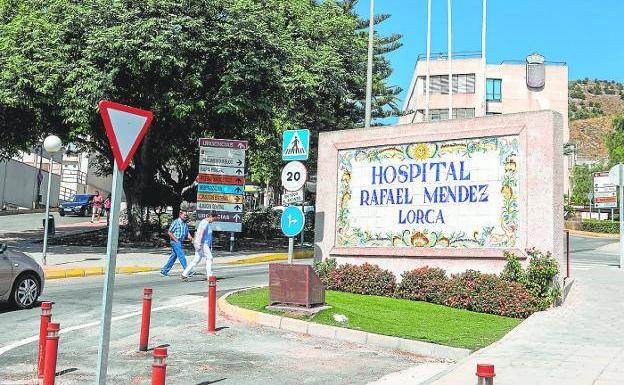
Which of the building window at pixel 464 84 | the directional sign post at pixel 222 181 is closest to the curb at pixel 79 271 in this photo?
the directional sign post at pixel 222 181

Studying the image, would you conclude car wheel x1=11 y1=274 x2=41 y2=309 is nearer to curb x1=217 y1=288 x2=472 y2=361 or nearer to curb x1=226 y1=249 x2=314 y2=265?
curb x1=217 y1=288 x2=472 y2=361

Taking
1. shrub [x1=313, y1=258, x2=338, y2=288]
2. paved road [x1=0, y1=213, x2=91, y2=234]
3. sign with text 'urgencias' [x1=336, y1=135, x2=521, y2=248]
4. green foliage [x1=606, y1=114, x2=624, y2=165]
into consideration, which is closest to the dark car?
paved road [x1=0, y1=213, x2=91, y2=234]

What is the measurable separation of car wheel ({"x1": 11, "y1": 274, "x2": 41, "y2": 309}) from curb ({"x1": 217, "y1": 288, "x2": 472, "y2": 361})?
355cm

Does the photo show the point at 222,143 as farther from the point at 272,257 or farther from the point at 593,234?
the point at 593,234

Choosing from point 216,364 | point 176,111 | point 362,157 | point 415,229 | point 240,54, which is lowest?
point 216,364

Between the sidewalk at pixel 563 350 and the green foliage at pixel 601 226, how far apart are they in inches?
1570

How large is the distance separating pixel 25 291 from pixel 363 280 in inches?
260

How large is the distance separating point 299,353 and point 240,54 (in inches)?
662

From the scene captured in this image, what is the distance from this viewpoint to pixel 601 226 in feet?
165

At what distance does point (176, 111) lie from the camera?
2241 centimetres

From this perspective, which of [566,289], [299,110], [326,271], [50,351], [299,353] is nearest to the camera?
[50,351]

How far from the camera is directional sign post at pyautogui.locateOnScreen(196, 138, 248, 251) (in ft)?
76.3

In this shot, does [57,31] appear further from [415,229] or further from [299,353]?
[299,353]

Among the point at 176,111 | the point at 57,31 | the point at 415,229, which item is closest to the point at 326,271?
the point at 415,229
